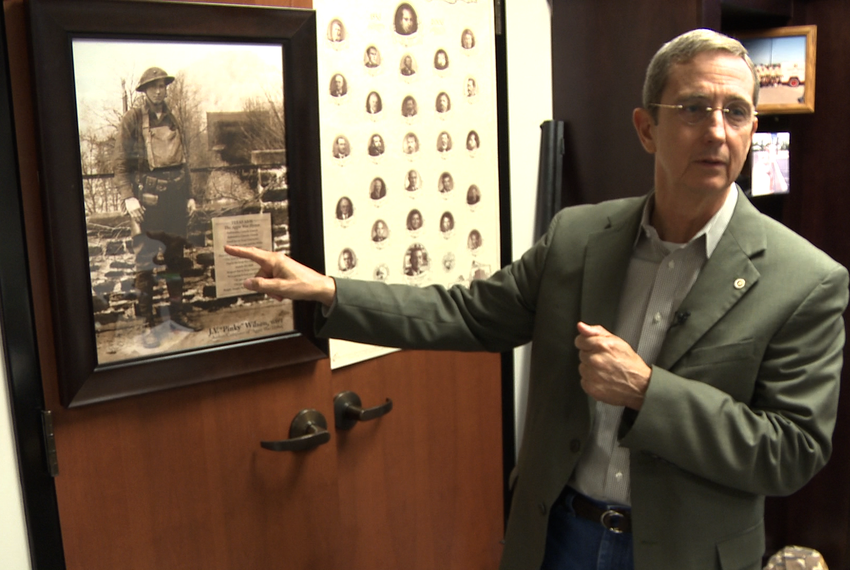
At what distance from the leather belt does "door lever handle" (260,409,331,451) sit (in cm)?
54

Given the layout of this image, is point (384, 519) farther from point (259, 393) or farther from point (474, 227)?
point (474, 227)

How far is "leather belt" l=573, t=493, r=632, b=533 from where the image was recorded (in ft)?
4.57

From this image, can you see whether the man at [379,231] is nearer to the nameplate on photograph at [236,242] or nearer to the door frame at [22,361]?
the nameplate on photograph at [236,242]

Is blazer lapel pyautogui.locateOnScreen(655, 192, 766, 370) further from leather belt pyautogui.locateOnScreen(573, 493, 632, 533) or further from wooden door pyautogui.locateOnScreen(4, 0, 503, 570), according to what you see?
wooden door pyautogui.locateOnScreen(4, 0, 503, 570)

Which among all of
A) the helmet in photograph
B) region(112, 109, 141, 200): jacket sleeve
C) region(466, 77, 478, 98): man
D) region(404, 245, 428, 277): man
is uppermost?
region(466, 77, 478, 98): man

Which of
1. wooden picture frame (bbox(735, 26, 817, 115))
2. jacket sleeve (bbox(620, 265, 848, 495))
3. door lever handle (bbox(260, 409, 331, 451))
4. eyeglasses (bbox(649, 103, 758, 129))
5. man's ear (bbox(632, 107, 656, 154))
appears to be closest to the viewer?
jacket sleeve (bbox(620, 265, 848, 495))

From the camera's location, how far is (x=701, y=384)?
1251 millimetres

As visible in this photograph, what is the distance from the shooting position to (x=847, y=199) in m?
2.43

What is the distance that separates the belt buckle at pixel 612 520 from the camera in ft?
4.57

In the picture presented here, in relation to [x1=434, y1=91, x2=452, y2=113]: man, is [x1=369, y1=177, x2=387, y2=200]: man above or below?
below

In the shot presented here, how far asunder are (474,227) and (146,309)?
89 cm

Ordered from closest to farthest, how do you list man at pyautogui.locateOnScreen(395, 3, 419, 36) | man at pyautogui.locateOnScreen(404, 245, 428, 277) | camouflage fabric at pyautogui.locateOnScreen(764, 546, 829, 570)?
man at pyautogui.locateOnScreen(395, 3, 419, 36) → man at pyautogui.locateOnScreen(404, 245, 428, 277) → camouflage fabric at pyautogui.locateOnScreen(764, 546, 829, 570)

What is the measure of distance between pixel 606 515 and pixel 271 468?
0.68 meters

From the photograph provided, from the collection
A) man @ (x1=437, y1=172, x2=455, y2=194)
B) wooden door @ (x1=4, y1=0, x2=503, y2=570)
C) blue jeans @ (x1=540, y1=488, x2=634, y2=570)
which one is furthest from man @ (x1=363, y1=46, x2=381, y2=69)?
blue jeans @ (x1=540, y1=488, x2=634, y2=570)
